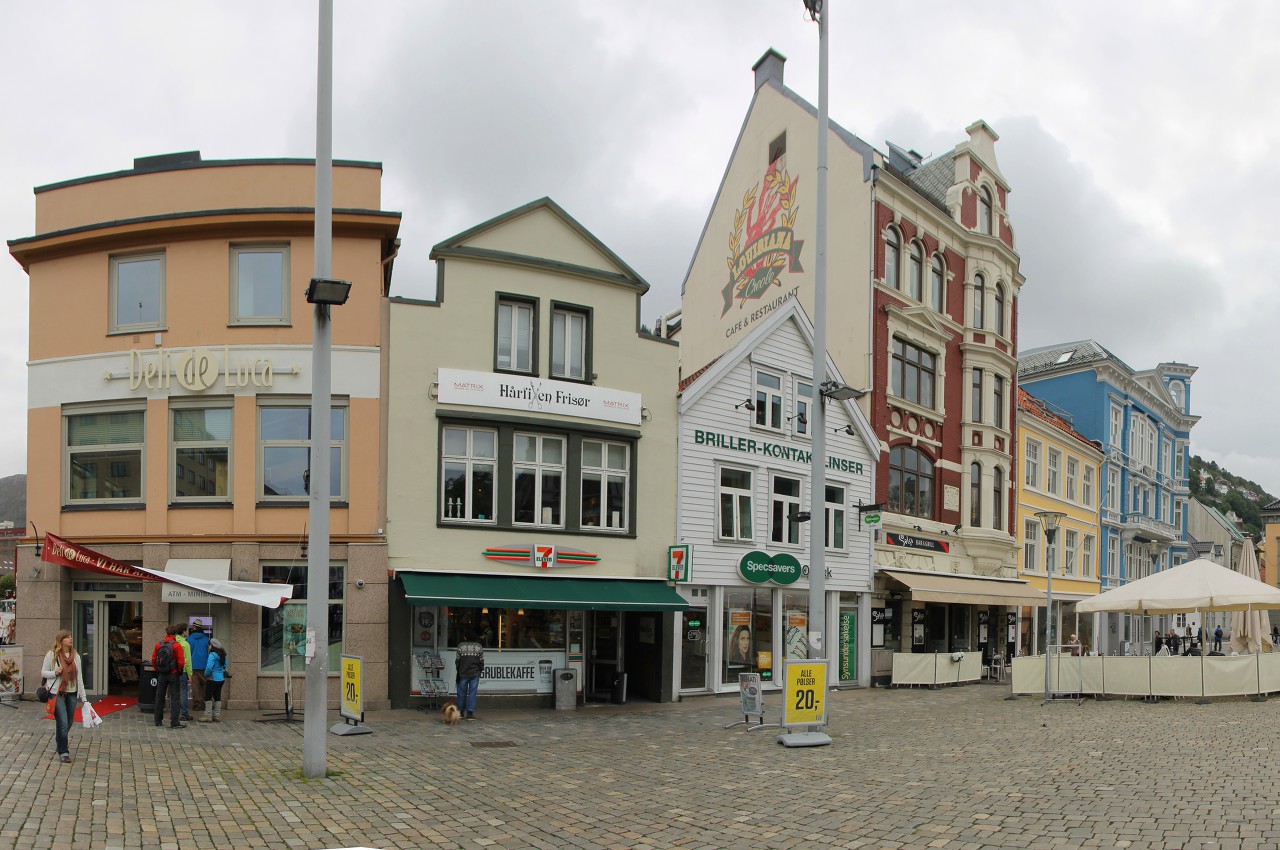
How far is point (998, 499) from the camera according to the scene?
33.7 meters

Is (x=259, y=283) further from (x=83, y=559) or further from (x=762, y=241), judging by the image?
(x=762, y=241)

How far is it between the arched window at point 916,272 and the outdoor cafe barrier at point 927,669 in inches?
432

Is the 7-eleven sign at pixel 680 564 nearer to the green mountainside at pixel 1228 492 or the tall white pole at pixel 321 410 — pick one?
the tall white pole at pixel 321 410

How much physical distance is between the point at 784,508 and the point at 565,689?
781cm

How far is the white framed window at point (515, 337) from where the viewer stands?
1980cm

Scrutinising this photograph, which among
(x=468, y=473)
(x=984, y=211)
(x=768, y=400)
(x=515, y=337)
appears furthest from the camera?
(x=984, y=211)

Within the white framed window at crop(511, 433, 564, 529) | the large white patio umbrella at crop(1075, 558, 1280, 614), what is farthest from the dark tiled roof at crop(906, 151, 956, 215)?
the white framed window at crop(511, 433, 564, 529)

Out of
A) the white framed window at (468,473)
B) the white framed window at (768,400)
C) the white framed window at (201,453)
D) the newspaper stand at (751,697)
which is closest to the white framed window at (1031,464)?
the white framed window at (768,400)

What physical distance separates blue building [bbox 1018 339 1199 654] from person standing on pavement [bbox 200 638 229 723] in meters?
36.2

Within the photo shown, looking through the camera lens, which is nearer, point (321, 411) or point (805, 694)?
point (321, 411)

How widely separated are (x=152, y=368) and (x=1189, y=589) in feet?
70.9

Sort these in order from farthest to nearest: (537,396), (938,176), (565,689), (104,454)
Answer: (938,176)
(537,396)
(565,689)
(104,454)

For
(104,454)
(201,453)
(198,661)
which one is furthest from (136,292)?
(198,661)

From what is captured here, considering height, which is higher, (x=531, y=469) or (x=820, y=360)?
(x=820, y=360)
